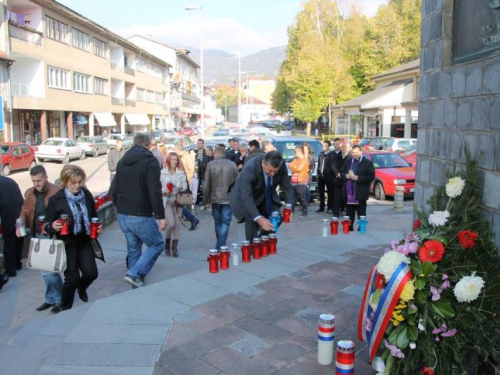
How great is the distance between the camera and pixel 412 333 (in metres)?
3.30

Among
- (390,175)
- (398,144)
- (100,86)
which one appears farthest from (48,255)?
(100,86)

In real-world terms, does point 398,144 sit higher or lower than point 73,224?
higher

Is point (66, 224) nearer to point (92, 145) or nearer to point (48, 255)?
point (48, 255)

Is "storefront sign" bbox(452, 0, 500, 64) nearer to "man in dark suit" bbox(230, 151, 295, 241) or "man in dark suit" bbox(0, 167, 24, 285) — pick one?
"man in dark suit" bbox(230, 151, 295, 241)

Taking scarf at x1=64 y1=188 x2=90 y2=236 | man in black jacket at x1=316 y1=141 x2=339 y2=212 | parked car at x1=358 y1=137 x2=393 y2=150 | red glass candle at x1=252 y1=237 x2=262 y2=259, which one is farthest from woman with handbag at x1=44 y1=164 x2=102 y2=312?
parked car at x1=358 y1=137 x2=393 y2=150

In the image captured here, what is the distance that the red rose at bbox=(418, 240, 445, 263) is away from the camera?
3400 millimetres

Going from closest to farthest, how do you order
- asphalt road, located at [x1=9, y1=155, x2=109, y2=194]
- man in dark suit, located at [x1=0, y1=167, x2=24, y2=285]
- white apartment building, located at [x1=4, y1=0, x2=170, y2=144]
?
man in dark suit, located at [x1=0, y1=167, x2=24, y2=285], asphalt road, located at [x1=9, y1=155, x2=109, y2=194], white apartment building, located at [x1=4, y1=0, x2=170, y2=144]

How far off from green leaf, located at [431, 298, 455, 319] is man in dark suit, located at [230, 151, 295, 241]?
9.95ft

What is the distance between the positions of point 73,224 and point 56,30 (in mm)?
34806

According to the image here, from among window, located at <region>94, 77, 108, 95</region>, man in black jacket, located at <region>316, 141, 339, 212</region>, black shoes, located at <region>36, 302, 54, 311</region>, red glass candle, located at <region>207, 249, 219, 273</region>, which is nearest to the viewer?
black shoes, located at <region>36, 302, 54, 311</region>

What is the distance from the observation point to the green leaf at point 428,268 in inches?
132

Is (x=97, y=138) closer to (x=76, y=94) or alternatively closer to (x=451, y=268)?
(x=76, y=94)

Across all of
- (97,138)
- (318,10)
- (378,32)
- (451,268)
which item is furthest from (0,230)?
(318,10)

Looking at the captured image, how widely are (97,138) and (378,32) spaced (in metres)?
28.0
